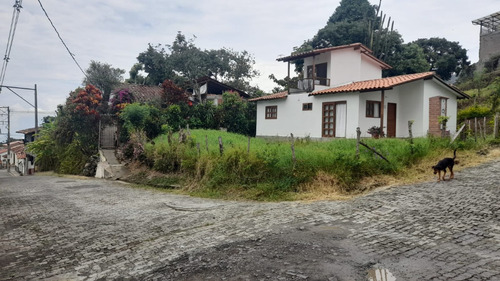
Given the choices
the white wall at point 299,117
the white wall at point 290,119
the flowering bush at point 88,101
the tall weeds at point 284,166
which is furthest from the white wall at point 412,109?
the flowering bush at point 88,101

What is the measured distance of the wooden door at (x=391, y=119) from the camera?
17.4 m

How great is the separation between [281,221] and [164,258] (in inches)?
97.0

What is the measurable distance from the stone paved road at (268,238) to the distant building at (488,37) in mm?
26422

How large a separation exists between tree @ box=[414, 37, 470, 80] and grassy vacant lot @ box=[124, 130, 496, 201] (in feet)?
77.6

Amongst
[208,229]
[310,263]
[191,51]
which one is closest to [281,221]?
[208,229]

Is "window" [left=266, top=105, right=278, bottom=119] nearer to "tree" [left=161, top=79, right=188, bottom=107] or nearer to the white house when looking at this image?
the white house

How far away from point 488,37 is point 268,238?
111ft

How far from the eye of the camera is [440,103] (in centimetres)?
1647

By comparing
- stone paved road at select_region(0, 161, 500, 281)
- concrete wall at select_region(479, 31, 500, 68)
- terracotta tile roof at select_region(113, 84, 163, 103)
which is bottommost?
stone paved road at select_region(0, 161, 500, 281)

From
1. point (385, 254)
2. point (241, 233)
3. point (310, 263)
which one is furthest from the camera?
point (241, 233)

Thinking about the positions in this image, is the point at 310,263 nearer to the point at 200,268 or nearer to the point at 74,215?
the point at 200,268

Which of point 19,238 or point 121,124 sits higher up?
point 121,124

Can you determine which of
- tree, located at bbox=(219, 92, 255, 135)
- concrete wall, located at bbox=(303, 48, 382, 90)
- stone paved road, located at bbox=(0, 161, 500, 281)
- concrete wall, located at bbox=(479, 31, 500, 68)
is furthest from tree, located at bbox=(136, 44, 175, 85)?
concrete wall, located at bbox=(479, 31, 500, 68)

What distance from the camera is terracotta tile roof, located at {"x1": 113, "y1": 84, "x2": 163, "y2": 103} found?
73.0ft
